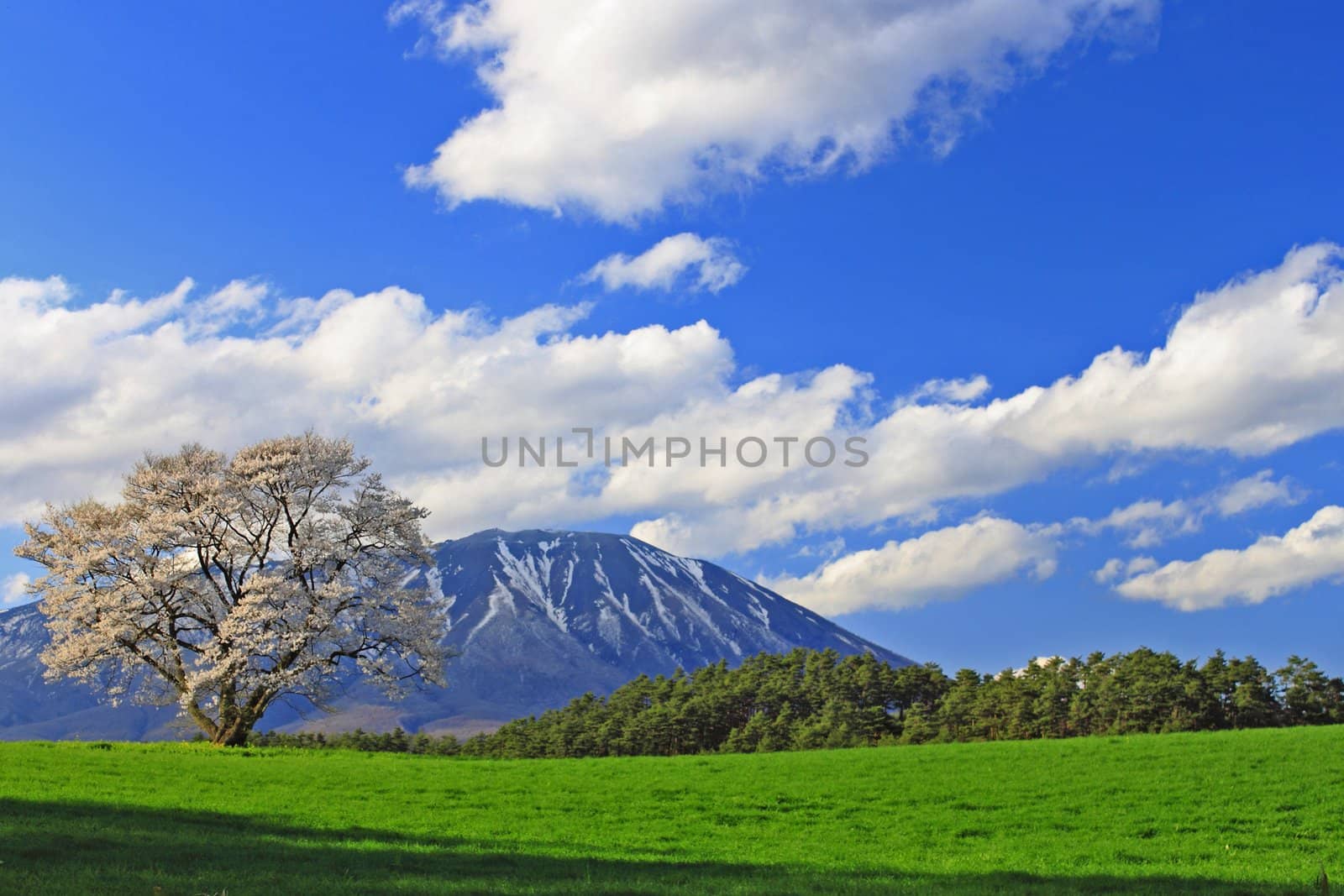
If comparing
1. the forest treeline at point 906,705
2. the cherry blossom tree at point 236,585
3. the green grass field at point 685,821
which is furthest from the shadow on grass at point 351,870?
the forest treeline at point 906,705

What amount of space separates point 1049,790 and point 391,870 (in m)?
23.3

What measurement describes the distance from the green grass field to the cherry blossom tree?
205 inches

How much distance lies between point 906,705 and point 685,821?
71277 mm

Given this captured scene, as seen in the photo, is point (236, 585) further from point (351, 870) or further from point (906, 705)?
point (906, 705)

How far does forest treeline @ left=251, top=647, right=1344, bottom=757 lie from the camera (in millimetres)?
73625

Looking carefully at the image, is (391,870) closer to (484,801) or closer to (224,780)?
(484,801)

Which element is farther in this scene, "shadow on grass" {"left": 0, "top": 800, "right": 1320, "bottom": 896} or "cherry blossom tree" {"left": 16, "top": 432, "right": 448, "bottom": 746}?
"cherry blossom tree" {"left": 16, "top": 432, "right": 448, "bottom": 746}

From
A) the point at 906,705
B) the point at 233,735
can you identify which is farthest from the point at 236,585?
the point at 906,705

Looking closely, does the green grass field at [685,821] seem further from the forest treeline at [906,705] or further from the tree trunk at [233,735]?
the forest treeline at [906,705]

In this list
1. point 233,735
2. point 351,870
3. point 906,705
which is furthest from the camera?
point 906,705

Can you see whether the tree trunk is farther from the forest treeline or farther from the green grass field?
the forest treeline

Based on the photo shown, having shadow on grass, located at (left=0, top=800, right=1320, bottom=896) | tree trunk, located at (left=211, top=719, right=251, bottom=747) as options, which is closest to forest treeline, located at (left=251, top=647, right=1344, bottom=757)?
tree trunk, located at (left=211, top=719, right=251, bottom=747)

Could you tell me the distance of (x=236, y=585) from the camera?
5216 centimetres

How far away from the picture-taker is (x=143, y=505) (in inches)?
2026
